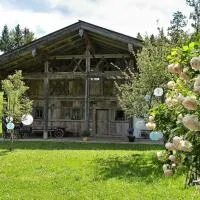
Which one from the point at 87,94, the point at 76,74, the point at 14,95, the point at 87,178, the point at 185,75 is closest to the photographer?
the point at 185,75

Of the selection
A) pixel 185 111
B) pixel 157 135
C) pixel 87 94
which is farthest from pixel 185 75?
pixel 87 94

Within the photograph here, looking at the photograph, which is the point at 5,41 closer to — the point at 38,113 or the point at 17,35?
the point at 17,35

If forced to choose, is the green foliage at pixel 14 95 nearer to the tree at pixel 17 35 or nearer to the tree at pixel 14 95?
the tree at pixel 14 95

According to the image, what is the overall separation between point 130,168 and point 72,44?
13.7 meters

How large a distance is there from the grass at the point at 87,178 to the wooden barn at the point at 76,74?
9.02 metres

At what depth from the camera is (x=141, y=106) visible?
15.5m

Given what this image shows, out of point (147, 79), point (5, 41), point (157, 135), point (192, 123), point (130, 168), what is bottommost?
point (130, 168)

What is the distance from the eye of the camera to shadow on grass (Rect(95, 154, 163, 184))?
11.3 meters

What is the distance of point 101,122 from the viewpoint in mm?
27266

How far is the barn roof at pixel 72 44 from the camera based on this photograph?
2294 centimetres

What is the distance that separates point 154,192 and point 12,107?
11.2 m

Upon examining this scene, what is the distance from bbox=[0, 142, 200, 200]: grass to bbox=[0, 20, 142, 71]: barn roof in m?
8.44

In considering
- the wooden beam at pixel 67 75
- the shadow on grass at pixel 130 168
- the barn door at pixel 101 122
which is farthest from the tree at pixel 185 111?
the barn door at pixel 101 122

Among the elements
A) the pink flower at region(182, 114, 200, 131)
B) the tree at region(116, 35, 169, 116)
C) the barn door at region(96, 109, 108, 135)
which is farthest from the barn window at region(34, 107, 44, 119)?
the pink flower at region(182, 114, 200, 131)
